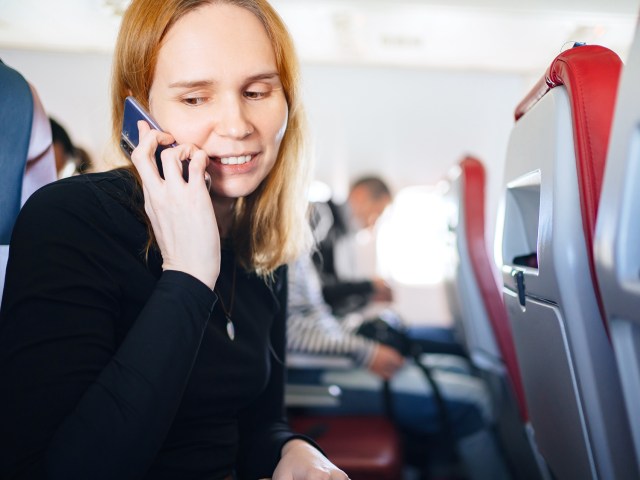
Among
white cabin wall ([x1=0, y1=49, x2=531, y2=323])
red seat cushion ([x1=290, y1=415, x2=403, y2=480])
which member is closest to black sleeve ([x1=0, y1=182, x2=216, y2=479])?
red seat cushion ([x1=290, y1=415, x2=403, y2=480])

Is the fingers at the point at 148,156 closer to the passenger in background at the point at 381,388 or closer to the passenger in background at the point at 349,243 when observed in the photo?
the passenger in background at the point at 381,388

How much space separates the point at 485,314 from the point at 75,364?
52.5 inches

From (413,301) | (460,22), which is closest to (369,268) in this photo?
(413,301)

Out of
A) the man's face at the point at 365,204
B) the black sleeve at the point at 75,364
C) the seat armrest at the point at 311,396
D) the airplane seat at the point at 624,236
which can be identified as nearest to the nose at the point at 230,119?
the black sleeve at the point at 75,364

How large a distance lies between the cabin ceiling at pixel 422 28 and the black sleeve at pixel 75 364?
1.25 m

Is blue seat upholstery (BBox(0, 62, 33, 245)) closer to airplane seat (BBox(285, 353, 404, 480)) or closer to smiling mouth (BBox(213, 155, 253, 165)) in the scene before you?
smiling mouth (BBox(213, 155, 253, 165))

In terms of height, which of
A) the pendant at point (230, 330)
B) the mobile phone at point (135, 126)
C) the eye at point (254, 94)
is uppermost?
the eye at point (254, 94)

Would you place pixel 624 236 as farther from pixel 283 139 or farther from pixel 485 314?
pixel 485 314

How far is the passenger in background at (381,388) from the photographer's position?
2.00 m

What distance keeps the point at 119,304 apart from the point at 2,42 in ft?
3.38

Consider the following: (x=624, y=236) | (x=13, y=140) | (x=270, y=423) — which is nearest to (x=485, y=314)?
(x=270, y=423)

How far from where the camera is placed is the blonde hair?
0.94m

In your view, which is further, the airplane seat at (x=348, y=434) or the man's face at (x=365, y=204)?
the man's face at (x=365, y=204)

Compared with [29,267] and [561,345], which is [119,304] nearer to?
[29,267]
